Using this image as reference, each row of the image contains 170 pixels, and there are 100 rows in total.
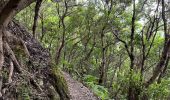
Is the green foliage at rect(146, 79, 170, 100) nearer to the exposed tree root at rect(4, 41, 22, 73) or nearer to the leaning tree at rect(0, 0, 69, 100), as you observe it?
the leaning tree at rect(0, 0, 69, 100)

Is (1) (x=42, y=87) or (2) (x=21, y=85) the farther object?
(1) (x=42, y=87)

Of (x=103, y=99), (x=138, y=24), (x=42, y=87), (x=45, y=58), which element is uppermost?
(x=138, y=24)

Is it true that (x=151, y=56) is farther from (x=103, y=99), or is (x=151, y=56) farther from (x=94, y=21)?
(x=103, y=99)

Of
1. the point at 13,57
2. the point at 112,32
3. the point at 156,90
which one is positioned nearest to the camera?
the point at 13,57

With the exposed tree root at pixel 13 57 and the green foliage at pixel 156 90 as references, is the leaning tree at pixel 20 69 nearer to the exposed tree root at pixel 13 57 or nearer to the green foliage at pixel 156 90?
the exposed tree root at pixel 13 57

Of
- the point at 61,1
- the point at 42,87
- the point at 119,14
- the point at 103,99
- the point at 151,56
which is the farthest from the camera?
the point at 151,56

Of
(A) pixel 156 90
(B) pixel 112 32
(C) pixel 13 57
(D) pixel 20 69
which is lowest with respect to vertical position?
(A) pixel 156 90

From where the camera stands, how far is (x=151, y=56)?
2781 centimetres

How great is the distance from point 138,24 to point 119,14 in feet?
11.5

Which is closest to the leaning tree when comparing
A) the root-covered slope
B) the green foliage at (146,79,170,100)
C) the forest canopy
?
the root-covered slope

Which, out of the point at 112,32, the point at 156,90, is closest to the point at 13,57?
the point at 156,90

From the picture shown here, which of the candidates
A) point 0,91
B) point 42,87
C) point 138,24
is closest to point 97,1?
point 138,24

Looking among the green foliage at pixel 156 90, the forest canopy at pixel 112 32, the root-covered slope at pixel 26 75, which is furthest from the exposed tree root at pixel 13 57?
the green foliage at pixel 156 90

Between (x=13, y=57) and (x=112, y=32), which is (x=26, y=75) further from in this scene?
(x=112, y=32)
